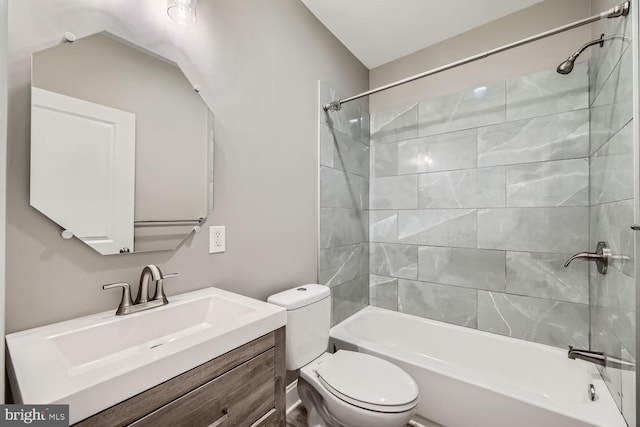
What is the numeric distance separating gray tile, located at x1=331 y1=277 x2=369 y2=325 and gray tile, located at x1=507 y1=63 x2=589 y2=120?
5.76 ft

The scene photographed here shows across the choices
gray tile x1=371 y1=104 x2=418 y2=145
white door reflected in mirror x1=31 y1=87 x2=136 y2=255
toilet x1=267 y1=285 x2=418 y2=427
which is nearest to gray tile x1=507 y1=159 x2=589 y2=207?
gray tile x1=371 y1=104 x2=418 y2=145

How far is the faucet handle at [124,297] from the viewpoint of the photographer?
3.22 ft

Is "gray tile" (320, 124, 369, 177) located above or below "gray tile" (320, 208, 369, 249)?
above

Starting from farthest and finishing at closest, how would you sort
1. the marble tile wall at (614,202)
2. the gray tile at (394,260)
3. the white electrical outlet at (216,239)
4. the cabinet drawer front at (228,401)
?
the gray tile at (394,260) → the white electrical outlet at (216,239) → the marble tile wall at (614,202) → the cabinet drawer front at (228,401)

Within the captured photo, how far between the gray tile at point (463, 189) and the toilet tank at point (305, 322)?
1.25 meters

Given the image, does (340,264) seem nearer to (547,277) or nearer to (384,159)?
(384,159)

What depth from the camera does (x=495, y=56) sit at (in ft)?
6.61

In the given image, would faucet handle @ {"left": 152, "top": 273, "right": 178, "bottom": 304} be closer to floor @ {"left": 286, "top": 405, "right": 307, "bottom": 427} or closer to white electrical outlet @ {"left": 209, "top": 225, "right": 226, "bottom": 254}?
white electrical outlet @ {"left": 209, "top": 225, "right": 226, "bottom": 254}

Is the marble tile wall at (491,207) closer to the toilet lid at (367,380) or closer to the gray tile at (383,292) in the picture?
the gray tile at (383,292)

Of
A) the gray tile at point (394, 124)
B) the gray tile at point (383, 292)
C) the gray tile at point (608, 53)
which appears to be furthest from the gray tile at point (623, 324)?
the gray tile at point (394, 124)

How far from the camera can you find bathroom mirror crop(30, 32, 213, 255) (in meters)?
0.89

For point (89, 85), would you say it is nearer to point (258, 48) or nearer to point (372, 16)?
point (258, 48)

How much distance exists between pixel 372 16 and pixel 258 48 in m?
0.97

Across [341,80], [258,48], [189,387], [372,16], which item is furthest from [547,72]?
[189,387]
